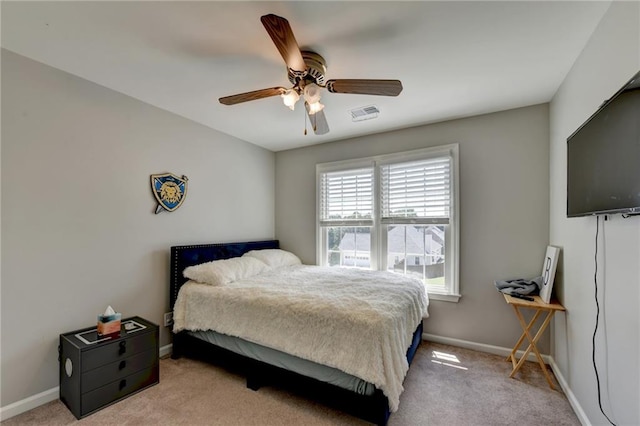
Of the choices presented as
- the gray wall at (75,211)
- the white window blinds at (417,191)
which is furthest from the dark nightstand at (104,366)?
the white window blinds at (417,191)

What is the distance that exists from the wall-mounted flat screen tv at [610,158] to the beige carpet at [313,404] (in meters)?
1.47

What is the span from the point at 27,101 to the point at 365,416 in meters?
3.24

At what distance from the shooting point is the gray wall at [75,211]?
189 cm

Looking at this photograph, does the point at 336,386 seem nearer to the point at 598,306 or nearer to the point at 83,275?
the point at 598,306

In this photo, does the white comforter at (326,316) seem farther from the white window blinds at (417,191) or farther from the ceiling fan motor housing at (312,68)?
the ceiling fan motor housing at (312,68)

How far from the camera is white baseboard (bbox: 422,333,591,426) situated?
1.84 meters

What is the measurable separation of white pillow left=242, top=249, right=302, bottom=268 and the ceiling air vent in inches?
78.6

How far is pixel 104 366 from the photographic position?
77.2 inches

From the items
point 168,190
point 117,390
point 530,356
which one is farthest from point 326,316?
point 530,356

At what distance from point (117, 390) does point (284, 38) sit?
2700 mm

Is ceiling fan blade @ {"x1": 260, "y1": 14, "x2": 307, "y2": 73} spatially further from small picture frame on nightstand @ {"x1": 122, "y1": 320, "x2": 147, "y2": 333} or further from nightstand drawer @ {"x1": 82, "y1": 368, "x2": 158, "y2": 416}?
nightstand drawer @ {"x1": 82, "y1": 368, "x2": 158, "y2": 416}

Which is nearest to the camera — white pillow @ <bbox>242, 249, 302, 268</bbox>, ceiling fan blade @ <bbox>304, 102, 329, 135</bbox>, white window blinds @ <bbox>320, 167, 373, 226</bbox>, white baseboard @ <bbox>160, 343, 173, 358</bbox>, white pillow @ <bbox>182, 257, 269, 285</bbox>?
ceiling fan blade @ <bbox>304, 102, 329, 135</bbox>

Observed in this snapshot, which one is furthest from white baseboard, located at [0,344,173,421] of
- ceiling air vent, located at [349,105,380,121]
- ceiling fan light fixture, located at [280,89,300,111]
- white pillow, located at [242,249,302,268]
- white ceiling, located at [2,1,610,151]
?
ceiling air vent, located at [349,105,380,121]

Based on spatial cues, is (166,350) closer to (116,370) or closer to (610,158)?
(116,370)
